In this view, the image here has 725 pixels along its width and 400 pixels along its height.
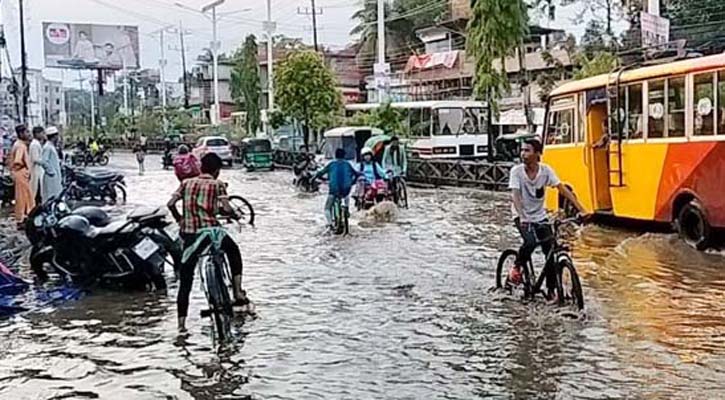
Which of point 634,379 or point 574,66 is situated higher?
point 574,66

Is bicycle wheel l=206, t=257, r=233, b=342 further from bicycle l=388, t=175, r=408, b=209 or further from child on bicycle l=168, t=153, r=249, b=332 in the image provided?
bicycle l=388, t=175, r=408, b=209

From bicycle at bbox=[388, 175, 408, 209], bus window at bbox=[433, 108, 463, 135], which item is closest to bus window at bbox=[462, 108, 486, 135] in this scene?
bus window at bbox=[433, 108, 463, 135]

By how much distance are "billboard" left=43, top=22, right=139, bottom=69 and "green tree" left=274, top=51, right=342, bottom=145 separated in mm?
33793

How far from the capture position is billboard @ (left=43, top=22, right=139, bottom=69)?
238 ft

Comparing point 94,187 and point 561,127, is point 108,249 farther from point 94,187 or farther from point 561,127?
point 94,187

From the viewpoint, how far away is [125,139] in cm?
8075

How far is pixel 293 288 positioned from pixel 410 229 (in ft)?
22.8

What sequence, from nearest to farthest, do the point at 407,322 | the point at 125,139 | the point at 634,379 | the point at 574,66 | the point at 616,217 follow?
the point at 634,379, the point at 407,322, the point at 616,217, the point at 574,66, the point at 125,139

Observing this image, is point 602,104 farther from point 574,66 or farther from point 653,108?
point 574,66

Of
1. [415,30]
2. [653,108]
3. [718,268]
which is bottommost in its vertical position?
[718,268]

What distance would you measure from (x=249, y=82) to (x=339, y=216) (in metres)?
47.6

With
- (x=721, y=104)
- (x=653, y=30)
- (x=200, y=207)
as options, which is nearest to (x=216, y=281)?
(x=200, y=207)

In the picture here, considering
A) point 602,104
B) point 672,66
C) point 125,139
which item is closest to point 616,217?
point 602,104

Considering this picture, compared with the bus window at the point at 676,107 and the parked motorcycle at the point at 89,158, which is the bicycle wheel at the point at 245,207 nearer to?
the bus window at the point at 676,107
